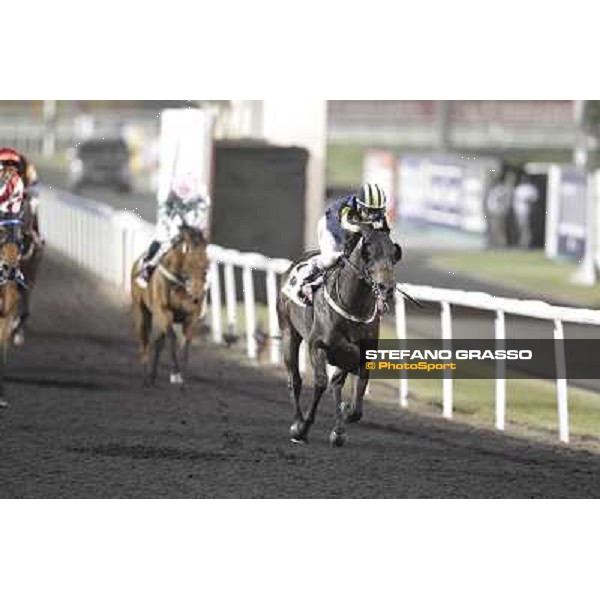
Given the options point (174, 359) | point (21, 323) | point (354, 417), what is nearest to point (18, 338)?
point (21, 323)

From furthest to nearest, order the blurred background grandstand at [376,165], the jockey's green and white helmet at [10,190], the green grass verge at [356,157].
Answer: the green grass verge at [356,157], the blurred background grandstand at [376,165], the jockey's green and white helmet at [10,190]

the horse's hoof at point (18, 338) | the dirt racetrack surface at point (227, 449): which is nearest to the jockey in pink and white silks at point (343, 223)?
the dirt racetrack surface at point (227, 449)

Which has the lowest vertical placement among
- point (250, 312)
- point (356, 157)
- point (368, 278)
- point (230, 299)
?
point (250, 312)

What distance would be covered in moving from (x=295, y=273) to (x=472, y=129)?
55.9 feet

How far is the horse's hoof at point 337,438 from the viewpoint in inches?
462

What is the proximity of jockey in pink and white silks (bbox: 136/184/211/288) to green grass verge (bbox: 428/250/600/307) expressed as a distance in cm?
804

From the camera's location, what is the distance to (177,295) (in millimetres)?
15297

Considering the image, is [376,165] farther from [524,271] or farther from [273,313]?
[273,313]

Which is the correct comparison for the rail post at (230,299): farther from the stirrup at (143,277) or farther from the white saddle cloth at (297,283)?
the white saddle cloth at (297,283)

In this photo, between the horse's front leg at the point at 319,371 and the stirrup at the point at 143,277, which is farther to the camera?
the stirrup at the point at 143,277

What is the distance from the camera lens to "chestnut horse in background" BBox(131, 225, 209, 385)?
592 inches

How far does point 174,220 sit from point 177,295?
2.27ft

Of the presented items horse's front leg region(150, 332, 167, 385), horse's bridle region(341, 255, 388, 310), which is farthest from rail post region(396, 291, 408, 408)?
horse's bridle region(341, 255, 388, 310)

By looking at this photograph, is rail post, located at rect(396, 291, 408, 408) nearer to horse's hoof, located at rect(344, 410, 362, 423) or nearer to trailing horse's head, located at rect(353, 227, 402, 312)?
horse's hoof, located at rect(344, 410, 362, 423)
